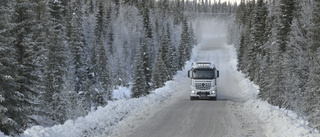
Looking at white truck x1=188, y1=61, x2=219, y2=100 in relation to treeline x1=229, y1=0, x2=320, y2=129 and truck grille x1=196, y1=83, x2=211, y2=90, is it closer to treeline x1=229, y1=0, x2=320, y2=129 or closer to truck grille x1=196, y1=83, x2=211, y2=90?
truck grille x1=196, y1=83, x2=211, y2=90

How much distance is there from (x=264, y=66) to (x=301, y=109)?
35.5ft

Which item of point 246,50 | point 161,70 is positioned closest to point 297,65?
point 161,70

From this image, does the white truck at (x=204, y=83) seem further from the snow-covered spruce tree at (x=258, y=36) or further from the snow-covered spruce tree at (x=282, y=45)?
the snow-covered spruce tree at (x=258, y=36)

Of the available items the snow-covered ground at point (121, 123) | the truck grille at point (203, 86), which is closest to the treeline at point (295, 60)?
the snow-covered ground at point (121, 123)

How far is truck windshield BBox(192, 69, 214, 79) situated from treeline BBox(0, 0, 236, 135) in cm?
997

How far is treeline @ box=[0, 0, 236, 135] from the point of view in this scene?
1461 cm

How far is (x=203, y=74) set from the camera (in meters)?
26.9

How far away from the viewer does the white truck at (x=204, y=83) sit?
26.6m

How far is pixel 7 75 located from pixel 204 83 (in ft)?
56.0

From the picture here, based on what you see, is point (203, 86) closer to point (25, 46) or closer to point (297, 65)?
point (297, 65)

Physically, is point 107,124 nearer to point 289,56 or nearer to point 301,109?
point 301,109

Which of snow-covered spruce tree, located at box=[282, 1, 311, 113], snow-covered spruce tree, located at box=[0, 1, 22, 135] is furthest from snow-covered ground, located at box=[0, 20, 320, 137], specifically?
snow-covered spruce tree, located at box=[282, 1, 311, 113]

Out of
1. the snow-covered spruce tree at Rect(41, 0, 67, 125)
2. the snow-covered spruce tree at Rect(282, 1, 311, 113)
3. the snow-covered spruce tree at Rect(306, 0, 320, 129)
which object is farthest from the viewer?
the snow-covered spruce tree at Rect(41, 0, 67, 125)

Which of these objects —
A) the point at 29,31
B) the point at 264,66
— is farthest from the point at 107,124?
the point at 264,66
